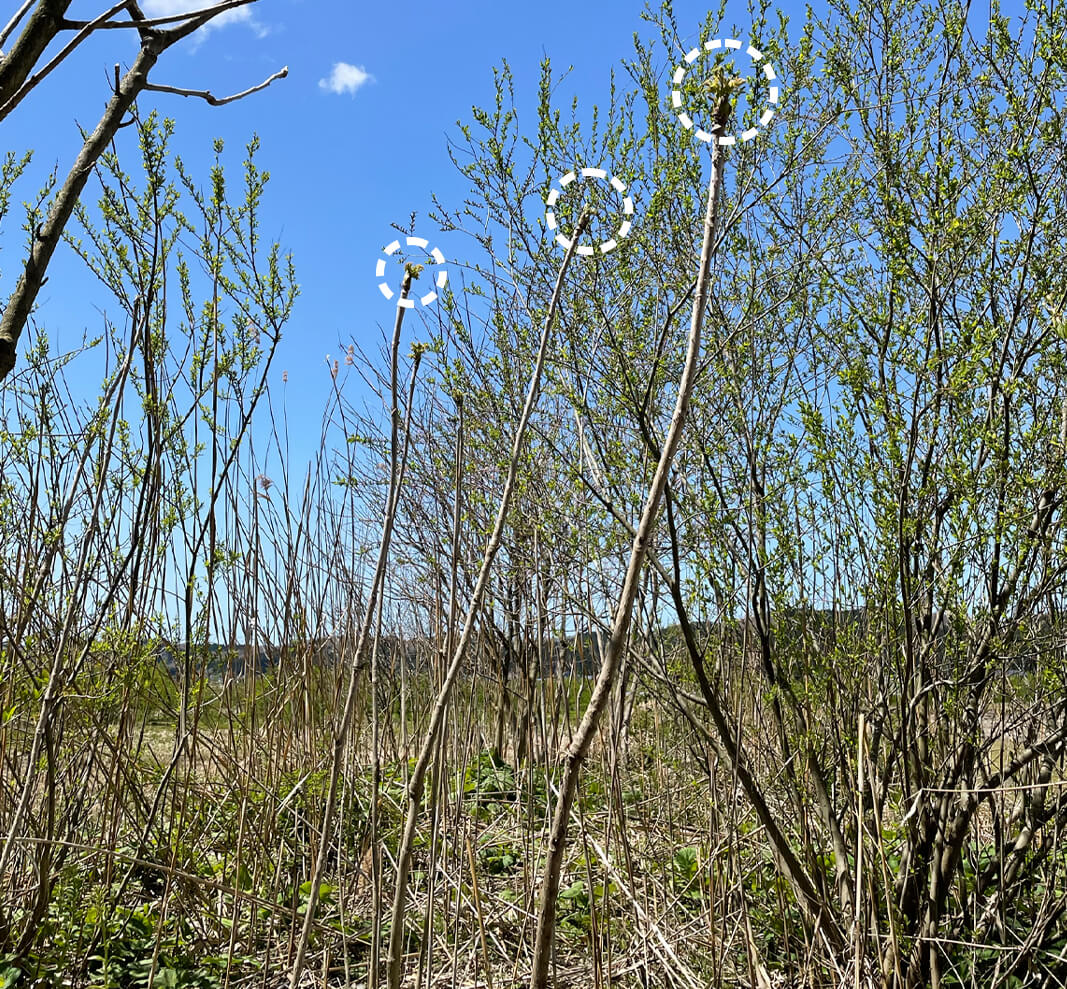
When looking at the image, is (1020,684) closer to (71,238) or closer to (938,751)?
(938,751)

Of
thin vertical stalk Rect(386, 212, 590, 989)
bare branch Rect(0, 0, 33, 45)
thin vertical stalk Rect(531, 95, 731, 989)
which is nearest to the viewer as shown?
bare branch Rect(0, 0, 33, 45)

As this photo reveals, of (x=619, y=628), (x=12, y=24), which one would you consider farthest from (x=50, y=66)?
(x=619, y=628)

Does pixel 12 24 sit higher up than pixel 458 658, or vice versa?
pixel 12 24

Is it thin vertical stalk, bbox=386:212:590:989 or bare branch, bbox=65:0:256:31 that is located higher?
bare branch, bbox=65:0:256:31

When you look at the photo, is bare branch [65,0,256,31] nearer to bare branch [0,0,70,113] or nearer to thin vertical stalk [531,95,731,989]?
bare branch [0,0,70,113]

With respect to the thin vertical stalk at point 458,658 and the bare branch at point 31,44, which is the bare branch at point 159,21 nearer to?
the bare branch at point 31,44

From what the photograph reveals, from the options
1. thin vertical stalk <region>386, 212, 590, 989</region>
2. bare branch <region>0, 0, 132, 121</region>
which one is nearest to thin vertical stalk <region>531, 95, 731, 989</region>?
thin vertical stalk <region>386, 212, 590, 989</region>

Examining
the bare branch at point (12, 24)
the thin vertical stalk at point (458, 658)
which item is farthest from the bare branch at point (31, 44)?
the thin vertical stalk at point (458, 658)

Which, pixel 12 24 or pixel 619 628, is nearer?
pixel 12 24

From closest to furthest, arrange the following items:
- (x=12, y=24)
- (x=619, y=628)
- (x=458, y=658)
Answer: (x=12, y=24)
(x=619, y=628)
(x=458, y=658)

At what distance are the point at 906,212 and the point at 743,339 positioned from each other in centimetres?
59

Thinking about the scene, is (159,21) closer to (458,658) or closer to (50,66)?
(50,66)

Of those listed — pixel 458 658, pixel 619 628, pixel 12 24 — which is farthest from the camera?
pixel 458 658

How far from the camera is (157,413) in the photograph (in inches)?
88.4
